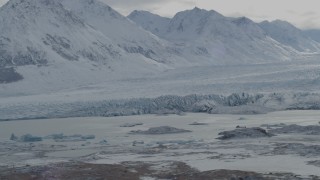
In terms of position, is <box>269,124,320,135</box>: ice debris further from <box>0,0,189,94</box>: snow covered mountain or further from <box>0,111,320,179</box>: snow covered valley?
<box>0,0,189,94</box>: snow covered mountain

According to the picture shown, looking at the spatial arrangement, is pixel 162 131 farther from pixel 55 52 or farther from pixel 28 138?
pixel 55 52

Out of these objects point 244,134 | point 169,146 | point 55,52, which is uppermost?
point 55,52

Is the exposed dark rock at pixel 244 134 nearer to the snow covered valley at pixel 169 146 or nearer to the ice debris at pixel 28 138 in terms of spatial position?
the snow covered valley at pixel 169 146

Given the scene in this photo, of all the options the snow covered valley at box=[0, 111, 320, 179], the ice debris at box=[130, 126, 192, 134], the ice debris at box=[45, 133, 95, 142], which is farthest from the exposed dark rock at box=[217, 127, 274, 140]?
the ice debris at box=[45, 133, 95, 142]

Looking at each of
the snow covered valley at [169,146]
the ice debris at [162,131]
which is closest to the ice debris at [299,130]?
the snow covered valley at [169,146]

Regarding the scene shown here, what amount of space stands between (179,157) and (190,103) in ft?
99.7

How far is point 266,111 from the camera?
5516 cm

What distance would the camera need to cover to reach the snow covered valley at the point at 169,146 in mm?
25956

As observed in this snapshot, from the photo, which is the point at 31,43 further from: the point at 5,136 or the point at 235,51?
the point at 235,51

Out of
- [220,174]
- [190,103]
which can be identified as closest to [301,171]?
[220,174]

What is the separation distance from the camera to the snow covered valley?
2596cm

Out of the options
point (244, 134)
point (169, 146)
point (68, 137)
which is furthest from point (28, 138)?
point (244, 134)

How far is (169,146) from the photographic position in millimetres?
33719

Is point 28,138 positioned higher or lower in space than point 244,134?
higher
